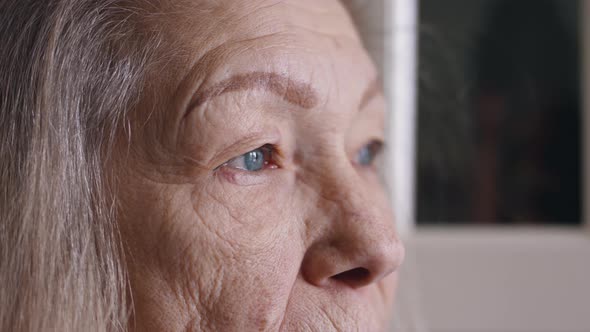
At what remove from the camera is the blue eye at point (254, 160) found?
1.93 feet

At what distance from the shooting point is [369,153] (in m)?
0.82

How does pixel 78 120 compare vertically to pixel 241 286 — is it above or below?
above

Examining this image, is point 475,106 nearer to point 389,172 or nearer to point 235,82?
point 389,172

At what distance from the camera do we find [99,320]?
0.54 meters

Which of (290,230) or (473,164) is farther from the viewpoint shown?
(473,164)

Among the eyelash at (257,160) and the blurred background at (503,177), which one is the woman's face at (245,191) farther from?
the blurred background at (503,177)

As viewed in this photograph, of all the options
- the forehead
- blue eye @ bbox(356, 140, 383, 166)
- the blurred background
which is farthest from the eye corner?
the blurred background

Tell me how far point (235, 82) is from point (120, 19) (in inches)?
4.6

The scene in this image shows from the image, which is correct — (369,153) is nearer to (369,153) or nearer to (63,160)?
(369,153)

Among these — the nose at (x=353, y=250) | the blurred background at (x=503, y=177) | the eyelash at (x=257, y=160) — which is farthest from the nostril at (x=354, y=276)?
the blurred background at (x=503, y=177)

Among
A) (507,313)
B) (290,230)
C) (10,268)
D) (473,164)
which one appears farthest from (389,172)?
(10,268)

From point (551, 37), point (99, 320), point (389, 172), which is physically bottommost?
point (99, 320)

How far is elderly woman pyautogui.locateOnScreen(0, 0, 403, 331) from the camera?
1.76ft

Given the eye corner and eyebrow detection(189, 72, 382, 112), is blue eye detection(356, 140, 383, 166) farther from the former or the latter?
eyebrow detection(189, 72, 382, 112)
